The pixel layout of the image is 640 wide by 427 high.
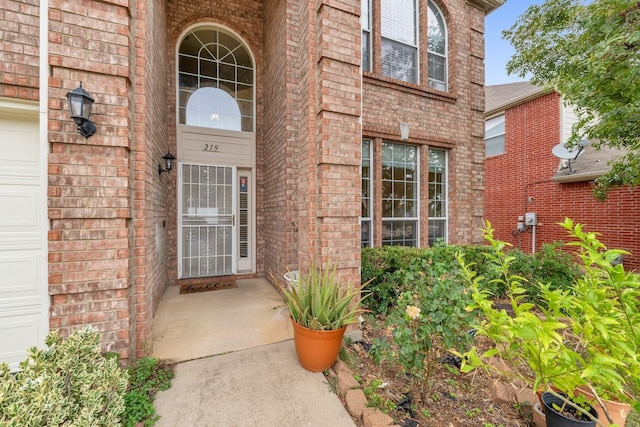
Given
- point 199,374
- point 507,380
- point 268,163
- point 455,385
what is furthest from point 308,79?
point 507,380

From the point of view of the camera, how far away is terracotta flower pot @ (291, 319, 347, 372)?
223 centimetres

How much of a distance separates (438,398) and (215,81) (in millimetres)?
5865

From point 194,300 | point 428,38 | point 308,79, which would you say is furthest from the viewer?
point 428,38

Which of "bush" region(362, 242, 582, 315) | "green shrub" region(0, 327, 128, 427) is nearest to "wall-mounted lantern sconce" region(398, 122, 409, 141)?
"bush" region(362, 242, 582, 315)

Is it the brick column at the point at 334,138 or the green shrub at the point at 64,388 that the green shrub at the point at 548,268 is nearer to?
the brick column at the point at 334,138

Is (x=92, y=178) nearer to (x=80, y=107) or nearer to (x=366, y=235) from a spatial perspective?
(x=80, y=107)

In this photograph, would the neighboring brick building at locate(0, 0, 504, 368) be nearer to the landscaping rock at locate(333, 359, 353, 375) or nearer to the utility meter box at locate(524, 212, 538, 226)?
the landscaping rock at locate(333, 359, 353, 375)

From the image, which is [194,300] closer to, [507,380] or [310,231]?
[310,231]

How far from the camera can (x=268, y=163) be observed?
16.3ft

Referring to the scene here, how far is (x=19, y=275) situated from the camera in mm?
2193

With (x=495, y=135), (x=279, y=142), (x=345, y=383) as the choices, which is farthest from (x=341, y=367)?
(x=495, y=135)

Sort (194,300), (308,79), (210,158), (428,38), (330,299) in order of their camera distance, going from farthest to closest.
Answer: (428,38), (210,158), (194,300), (308,79), (330,299)

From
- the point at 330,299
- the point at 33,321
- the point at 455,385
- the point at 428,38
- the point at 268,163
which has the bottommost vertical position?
the point at 455,385

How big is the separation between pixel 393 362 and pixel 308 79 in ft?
10.1
